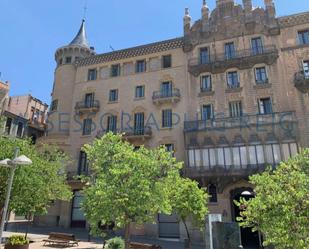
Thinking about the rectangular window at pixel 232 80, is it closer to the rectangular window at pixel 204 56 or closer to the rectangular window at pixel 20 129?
the rectangular window at pixel 204 56

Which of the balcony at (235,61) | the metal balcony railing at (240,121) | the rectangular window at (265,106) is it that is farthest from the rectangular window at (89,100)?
the rectangular window at (265,106)

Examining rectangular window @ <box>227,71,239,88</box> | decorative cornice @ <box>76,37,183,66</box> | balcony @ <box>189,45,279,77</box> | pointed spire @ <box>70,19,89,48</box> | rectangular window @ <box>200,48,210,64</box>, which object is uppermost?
pointed spire @ <box>70,19,89,48</box>

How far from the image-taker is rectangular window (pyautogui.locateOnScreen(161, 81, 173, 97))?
1257 inches

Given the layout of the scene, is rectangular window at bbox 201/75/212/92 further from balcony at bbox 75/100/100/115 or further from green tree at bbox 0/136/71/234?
green tree at bbox 0/136/71/234

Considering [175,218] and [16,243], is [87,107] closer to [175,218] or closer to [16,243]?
[175,218]

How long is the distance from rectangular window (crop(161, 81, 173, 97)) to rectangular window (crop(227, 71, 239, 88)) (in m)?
6.23

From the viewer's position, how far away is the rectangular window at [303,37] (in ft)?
95.6

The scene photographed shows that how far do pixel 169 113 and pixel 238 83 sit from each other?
780 centimetres

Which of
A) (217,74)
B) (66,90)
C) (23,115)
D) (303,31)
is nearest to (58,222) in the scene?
(66,90)

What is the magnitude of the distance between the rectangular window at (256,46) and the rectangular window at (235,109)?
572 centimetres

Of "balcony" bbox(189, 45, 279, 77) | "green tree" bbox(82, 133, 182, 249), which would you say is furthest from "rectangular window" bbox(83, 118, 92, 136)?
"green tree" bbox(82, 133, 182, 249)

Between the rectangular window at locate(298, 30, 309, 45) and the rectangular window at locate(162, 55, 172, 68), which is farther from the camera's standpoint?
the rectangular window at locate(162, 55, 172, 68)

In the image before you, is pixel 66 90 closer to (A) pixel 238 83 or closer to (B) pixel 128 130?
(B) pixel 128 130

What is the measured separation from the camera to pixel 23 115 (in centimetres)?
4350
